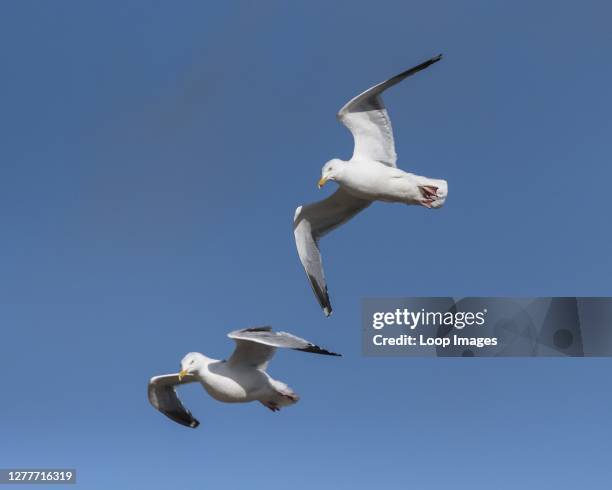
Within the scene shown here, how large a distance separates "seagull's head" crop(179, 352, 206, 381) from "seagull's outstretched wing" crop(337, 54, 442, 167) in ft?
11.7

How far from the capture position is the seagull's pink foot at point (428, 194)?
16234 mm

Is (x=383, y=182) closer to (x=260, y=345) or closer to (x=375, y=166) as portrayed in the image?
(x=375, y=166)

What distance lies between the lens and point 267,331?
53.6ft

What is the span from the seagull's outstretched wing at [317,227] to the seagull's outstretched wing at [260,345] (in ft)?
4.33

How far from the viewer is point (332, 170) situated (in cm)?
1677

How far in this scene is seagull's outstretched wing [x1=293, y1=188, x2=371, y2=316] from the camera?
701 inches

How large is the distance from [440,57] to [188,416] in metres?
6.74

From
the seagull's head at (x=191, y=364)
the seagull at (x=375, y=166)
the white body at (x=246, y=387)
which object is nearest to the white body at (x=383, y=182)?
the seagull at (x=375, y=166)

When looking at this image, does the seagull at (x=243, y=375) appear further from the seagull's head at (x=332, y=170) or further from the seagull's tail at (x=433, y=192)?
the seagull's tail at (x=433, y=192)

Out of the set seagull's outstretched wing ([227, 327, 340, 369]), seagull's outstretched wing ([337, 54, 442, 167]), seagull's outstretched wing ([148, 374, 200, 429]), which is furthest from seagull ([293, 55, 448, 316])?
seagull's outstretched wing ([148, 374, 200, 429])

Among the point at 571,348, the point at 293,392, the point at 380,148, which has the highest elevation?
the point at 380,148

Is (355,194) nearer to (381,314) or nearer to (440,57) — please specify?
(440,57)

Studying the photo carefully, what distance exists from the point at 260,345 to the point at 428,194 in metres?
3.02

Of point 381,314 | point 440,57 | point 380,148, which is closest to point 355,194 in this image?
point 380,148
